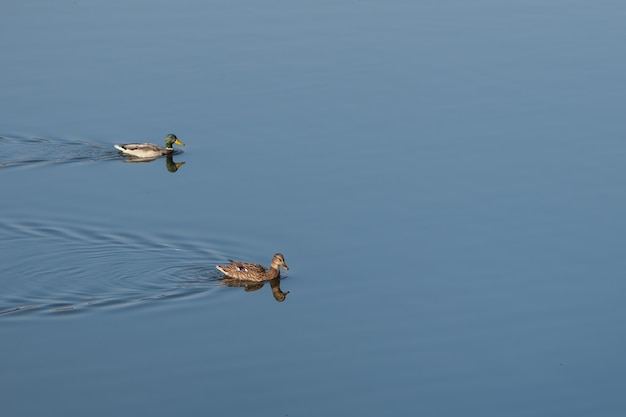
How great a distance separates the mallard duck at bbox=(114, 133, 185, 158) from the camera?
22094 millimetres

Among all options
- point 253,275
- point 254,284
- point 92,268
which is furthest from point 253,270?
point 92,268

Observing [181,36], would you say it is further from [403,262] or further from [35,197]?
[403,262]

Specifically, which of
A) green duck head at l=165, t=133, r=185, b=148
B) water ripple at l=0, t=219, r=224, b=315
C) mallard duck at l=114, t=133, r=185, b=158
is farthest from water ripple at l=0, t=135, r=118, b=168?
water ripple at l=0, t=219, r=224, b=315

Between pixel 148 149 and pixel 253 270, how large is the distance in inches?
245

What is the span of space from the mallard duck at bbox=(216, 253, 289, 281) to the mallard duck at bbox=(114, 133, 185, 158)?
5.86 meters

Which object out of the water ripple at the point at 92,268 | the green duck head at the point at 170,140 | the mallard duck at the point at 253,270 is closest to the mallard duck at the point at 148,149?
the green duck head at the point at 170,140

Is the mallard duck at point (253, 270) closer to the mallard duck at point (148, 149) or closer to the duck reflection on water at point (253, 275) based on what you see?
the duck reflection on water at point (253, 275)

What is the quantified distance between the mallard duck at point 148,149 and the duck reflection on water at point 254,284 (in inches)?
234

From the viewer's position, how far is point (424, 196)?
19312mm

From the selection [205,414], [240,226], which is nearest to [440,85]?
[240,226]

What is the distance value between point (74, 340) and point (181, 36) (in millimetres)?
15219

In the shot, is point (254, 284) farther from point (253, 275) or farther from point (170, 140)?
point (170, 140)

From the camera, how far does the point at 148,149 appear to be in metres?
22.2

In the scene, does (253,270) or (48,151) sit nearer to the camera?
(253,270)
